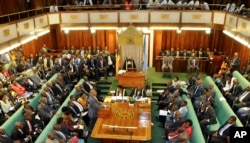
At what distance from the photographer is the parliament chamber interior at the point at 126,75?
6.92m

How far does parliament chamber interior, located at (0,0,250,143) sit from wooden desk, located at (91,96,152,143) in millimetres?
28

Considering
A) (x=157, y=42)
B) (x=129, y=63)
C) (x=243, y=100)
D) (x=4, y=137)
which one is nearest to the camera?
(x=4, y=137)

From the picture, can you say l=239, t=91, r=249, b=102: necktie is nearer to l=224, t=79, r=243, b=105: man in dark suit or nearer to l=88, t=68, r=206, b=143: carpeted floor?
l=224, t=79, r=243, b=105: man in dark suit

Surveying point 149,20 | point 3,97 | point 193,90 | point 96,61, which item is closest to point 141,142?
point 193,90

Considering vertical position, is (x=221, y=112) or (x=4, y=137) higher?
(x=4, y=137)

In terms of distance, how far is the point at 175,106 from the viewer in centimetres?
739

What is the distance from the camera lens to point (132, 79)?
10.4 meters

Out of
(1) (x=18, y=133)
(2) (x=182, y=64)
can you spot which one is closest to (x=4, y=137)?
(1) (x=18, y=133)

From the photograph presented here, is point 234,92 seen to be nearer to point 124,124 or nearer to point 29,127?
point 124,124

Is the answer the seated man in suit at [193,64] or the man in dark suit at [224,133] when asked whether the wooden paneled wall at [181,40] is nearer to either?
the seated man in suit at [193,64]

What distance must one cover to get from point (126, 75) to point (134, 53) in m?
1.38

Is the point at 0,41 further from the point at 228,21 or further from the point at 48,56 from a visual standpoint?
the point at 228,21

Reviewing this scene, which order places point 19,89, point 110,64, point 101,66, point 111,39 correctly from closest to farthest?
point 19,89 → point 101,66 → point 110,64 → point 111,39

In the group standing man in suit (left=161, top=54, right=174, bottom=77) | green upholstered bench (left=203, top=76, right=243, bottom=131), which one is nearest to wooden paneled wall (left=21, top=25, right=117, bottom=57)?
standing man in suit (left=161, top=54, right=174, bottom=77)
